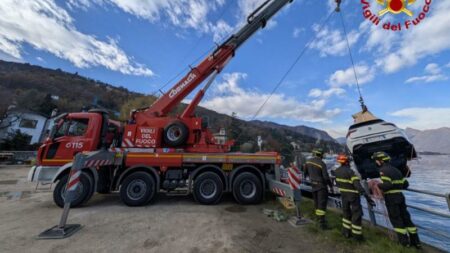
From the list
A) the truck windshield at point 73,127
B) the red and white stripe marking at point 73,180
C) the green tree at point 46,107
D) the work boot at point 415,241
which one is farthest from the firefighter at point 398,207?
the green tree at point 46,107

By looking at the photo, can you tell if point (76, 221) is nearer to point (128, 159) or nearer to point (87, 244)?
point (87, 244)

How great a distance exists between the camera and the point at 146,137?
21.1 ft

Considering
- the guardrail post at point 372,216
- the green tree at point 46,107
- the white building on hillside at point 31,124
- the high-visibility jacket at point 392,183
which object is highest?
the green tree at point 46,107

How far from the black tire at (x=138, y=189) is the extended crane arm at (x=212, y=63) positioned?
2245mm

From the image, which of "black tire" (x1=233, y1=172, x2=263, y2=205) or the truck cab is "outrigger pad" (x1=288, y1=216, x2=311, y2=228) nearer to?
"black tire" (x1=233, y1=172, x2=263, y2=205)

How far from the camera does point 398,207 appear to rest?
358 centimetres

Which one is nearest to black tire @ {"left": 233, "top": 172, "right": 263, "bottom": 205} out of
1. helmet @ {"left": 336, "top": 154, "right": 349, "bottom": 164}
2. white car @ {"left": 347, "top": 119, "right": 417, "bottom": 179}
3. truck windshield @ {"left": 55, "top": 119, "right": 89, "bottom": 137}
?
helmet @ {"left": 336, "top": 154, "right": 349, "bottom": 164}

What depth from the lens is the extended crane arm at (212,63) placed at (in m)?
7.19

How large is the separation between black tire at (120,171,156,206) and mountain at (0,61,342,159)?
83.3 ft

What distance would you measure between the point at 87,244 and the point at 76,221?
1404mm

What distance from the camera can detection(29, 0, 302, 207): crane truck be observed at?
5715 mm

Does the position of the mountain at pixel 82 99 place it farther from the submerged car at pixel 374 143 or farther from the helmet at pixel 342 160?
the helmet at pixel 342 160

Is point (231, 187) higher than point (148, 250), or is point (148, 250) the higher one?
point (231, 187)

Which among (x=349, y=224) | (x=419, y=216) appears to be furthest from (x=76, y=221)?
(x=419, y=216)
